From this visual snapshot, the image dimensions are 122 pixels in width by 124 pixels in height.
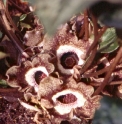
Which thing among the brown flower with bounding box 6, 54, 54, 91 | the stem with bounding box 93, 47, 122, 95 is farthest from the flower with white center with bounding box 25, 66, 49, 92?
the stem with bounding box 93, 47, 122, 95

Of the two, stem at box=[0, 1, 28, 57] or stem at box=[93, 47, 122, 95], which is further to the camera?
stem at box=[0, 1, 28, 57]

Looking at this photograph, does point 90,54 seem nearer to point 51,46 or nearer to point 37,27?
point 51,46

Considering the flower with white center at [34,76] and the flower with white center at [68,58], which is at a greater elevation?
the flower with white center at [68,58]

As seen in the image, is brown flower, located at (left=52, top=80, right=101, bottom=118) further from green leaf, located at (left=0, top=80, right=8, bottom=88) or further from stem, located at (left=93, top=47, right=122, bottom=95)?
green leaf, located at (left=0, top=80, right=8, bottom=88)

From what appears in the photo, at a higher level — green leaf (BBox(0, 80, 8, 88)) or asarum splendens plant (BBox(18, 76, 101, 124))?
green leaf (BBox(0, 80, 8, 88))

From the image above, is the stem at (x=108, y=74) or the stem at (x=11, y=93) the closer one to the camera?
the stem at (x=108, y=74)

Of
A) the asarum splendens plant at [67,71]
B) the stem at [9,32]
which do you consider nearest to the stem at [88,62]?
the asarum splendens plant at [67,71]

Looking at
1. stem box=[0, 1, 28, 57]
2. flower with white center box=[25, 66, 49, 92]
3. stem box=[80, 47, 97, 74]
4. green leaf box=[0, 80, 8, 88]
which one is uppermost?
stem box=[0, 1, 28, 57]

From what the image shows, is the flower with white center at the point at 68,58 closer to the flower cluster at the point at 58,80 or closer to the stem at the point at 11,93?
the flower cluster at the point at 58,80
